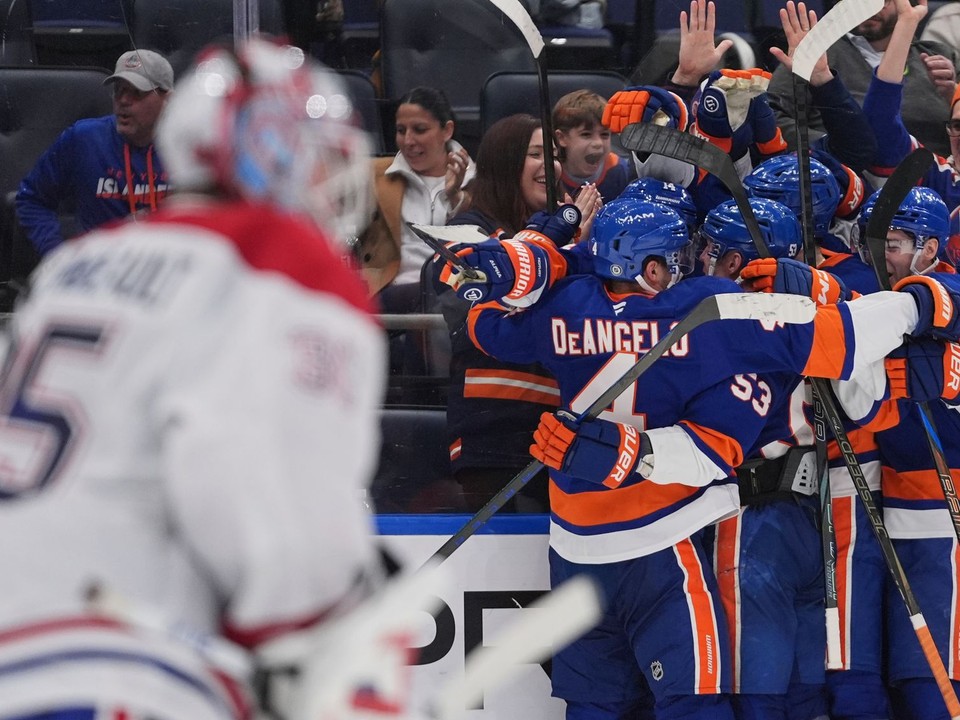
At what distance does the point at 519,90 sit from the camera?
3299mm

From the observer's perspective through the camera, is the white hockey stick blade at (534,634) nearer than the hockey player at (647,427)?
Yes

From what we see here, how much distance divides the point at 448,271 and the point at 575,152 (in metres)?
0.62

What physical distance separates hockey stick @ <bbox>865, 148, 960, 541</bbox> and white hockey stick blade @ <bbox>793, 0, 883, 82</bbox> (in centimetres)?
31

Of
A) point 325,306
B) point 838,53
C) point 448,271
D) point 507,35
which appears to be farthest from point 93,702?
point 838,53

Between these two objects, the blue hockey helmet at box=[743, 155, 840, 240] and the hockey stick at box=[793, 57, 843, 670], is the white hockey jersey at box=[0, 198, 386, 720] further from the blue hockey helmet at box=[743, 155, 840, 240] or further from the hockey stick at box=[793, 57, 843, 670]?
the blue hockey helmet at box=[743, 155, 840, 240]

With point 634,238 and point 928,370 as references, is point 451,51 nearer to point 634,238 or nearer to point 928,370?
point 634,238

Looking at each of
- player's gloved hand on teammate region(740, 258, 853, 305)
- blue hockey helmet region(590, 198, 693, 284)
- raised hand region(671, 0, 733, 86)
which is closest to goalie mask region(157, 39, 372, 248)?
blue hockey helmet region(590, 198, 693, 284)

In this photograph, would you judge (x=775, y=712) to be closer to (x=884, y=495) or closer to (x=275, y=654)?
(x=884, y=495)

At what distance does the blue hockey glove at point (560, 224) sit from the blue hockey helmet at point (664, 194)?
0.11 m

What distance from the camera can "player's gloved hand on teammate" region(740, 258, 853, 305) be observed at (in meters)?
2.79

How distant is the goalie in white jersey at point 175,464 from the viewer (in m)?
1.16

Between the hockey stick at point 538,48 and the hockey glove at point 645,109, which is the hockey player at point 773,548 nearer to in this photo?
the hockey glove at point 645,109

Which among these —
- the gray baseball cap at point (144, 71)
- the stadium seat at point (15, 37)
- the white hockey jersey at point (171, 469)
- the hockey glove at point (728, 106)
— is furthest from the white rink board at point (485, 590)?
the white hockey jersey at point (171, 469)

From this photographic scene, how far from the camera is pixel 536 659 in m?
3.04
